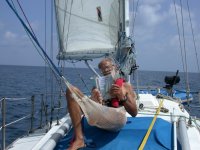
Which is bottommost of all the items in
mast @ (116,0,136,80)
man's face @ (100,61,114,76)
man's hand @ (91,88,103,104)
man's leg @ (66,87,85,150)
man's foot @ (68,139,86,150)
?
man's foot @ (68,139,86,150)

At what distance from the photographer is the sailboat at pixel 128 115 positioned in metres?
4.55

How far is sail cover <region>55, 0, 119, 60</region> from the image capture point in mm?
7836

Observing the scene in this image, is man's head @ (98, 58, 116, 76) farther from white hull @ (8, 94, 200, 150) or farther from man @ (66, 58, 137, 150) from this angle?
white hull @ (8, 94, 200, 150)

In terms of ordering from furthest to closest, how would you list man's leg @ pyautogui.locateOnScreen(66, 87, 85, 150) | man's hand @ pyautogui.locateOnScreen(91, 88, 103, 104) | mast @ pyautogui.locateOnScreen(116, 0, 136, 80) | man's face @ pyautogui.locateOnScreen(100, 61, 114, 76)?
mast @ pyautogui.locateOnScreen(116, 0, 136, 80)
man's face @ pyautogui.locateOnScreen(100, 61, 114, 76)
man's hand @ pyautogui.locateOnScreen(91, 88, 103, 104)
man's leg @ pyautogui.locateOnScreen(66, 87, 85, 150)

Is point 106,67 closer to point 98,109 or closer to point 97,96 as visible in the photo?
point 97,96

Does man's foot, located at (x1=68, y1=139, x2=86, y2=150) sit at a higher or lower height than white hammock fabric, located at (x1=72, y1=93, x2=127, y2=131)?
lower

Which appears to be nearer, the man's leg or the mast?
the man's leg

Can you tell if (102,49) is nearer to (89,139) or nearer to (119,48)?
(119,48)

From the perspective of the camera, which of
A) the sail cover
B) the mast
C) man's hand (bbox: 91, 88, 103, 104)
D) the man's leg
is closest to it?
the man's leg

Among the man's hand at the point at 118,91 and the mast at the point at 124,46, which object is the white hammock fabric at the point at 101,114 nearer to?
the man's hand at the point at 118,91

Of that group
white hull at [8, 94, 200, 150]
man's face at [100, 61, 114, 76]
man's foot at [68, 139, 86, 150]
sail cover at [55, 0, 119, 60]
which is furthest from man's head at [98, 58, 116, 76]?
sail cover at [55, 0, 119, 60]

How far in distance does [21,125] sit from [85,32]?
6828mm

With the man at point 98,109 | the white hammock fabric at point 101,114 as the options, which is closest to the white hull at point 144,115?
the man at point 98,109

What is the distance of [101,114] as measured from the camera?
4301 millimetres
